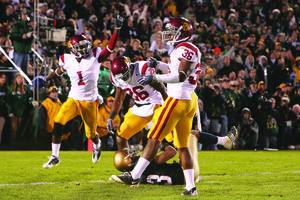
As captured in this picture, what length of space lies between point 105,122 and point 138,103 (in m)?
4.70

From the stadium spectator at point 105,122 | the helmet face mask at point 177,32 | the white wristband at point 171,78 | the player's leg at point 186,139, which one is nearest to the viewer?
the white wristband at point 171,78

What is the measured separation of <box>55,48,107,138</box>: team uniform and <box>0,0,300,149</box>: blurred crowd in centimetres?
344

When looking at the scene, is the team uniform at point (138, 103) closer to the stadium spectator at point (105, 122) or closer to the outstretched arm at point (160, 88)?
the outstretched arm at point (160, 88)

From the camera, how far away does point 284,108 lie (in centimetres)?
1331

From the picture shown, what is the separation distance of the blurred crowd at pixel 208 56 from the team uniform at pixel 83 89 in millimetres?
3441

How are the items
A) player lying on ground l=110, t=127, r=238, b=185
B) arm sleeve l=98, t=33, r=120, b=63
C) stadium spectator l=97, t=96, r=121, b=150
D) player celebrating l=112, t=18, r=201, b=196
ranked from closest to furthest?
player celebrating l=112, t=18, r=201, b=196 < player lying on ground l=110, t=127, r=238, b=185 < arm sleeve l=98, t=33, r=120, b=63 < stadium spectator l=97, t=96, r=121, b=150

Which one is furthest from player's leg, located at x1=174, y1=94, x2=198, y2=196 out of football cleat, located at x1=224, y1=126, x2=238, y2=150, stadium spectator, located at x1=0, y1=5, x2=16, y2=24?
stadium spectator, located at x1=0, y1=5, x2=16, y2=24

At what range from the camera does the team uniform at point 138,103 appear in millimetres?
6422

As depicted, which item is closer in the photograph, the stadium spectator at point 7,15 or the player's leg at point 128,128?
the player's leg at point 128,128

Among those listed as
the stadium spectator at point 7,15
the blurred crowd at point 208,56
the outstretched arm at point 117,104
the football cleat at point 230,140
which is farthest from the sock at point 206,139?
the stadium spectator at point 7,15

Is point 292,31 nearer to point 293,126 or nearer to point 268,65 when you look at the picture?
point 268,65

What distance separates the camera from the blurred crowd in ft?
38.0

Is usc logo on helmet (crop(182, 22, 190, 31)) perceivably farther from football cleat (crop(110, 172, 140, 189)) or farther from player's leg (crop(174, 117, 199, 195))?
football cleat (crop(110, 172, 140, 189))

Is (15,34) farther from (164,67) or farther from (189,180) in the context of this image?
(189,180)
